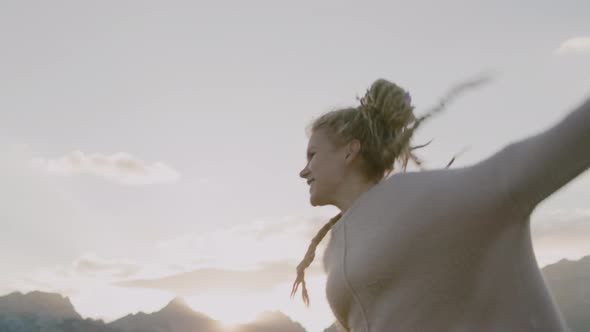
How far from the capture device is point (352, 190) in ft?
9.79

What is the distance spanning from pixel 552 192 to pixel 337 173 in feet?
4.15

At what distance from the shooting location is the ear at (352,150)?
298 centimetres

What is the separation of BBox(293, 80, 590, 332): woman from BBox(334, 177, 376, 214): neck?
0.05 metres

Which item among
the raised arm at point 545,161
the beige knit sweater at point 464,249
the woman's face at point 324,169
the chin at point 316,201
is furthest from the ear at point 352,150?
the raised arm at point 545,161

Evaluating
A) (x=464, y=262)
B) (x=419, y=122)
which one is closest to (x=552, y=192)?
(x=464, y=262)

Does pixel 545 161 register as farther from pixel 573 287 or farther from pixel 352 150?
pixel 573 287

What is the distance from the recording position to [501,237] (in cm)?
216

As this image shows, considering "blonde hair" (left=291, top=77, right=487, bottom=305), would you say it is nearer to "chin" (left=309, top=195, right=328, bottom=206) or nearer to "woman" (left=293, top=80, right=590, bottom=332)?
"woman" (left=293, top=80, right=590, bottom=332)

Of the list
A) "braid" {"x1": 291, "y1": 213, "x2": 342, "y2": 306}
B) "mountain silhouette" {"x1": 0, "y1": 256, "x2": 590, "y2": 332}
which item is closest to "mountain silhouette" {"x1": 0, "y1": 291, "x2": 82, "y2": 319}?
"mountain silhouette" {"x1": 0, "y1": 256, "x2": 590, "y2": 332}

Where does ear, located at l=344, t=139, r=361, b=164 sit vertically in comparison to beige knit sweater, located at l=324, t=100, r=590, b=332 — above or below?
above

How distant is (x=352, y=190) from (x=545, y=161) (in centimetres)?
126

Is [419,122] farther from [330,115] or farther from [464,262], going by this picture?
[464,262]

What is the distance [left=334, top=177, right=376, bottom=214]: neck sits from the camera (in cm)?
297

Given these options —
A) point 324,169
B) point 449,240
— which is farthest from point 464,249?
point 324,169
